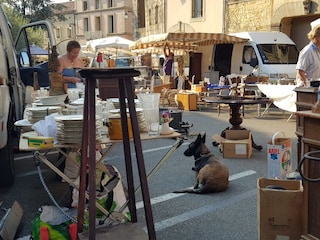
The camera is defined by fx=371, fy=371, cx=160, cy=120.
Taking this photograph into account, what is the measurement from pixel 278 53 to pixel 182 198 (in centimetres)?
883

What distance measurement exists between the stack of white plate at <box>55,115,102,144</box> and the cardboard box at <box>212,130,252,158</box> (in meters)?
2.99

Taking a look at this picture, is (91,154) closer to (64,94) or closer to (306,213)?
(306,213)

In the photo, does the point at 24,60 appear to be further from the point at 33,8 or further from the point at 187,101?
the point at 33,8

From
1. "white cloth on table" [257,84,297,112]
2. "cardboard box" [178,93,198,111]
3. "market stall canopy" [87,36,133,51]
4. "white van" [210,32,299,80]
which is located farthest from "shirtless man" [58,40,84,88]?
"market stall canopy" [87,36,133,51]

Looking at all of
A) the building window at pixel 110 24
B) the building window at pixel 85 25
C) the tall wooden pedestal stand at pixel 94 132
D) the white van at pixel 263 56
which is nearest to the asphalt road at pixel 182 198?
the tall wooden pedestal stand at pixel 94 132

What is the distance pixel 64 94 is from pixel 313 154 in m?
2.49

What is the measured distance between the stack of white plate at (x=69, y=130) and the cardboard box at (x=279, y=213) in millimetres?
1215

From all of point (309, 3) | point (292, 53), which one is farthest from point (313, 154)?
point (309, 3)

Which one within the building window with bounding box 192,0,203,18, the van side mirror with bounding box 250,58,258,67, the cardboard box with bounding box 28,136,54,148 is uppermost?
the building window with bounding box 192,0,203,18

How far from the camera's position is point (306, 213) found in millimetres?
2375

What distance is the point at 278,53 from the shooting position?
37.4 feet

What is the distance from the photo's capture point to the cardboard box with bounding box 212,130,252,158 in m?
5.18

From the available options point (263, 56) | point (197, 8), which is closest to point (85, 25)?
point (197, 8)

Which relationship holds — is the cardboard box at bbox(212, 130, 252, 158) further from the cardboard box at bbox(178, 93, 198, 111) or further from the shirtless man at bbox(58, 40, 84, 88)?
the cardboard box at bbox(178, 93, 198, 111)
